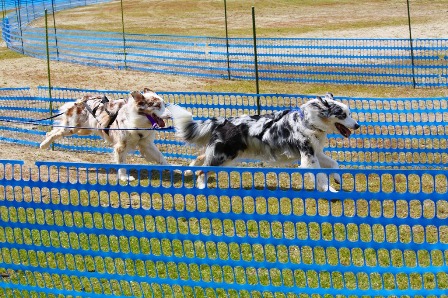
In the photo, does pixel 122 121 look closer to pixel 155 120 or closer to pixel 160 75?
pixel 155 120

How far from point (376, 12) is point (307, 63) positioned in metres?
19.5

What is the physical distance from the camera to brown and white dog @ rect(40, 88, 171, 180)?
460 inches

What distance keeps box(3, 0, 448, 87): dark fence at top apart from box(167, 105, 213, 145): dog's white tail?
10.6 m

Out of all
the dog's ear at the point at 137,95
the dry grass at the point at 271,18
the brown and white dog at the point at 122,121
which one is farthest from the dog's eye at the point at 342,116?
the dry grass at the point at 271,18

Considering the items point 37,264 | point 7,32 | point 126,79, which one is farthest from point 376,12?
point 37,264

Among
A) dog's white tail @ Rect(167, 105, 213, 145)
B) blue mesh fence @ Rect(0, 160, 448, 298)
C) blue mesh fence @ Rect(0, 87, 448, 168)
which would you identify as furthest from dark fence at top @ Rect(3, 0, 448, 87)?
blue mesh fence @ Rect(0, 160, 448, 298)

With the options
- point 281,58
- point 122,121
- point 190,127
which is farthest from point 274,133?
point 281,58

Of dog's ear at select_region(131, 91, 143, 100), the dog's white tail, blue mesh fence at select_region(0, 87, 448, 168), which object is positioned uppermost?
dog's ear at select_region(131, 91, 143, 100)

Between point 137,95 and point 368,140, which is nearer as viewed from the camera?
point 137,95

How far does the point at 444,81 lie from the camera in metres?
20.3

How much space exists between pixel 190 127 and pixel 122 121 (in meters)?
1.58

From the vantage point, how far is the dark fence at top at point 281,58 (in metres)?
21.3

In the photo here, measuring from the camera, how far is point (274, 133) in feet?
35.5

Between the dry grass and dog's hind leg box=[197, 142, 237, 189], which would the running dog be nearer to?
dog's hind leg box=[197, 142, 237, 189]
